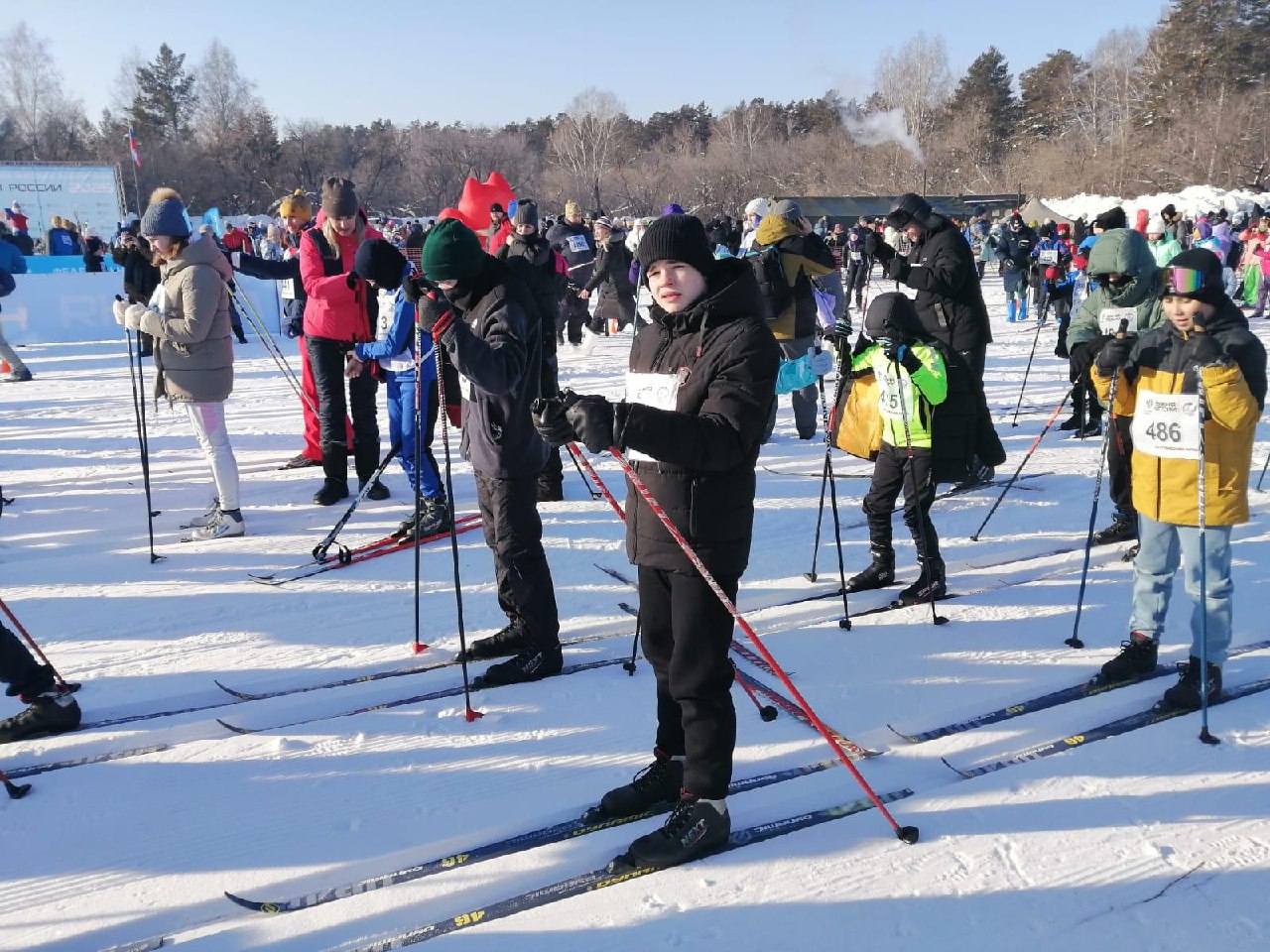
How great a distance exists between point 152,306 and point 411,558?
2.29 metres

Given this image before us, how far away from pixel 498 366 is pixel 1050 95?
67.6 metres

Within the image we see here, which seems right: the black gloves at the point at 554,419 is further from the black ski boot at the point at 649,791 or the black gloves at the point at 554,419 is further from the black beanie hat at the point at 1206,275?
the black beanie hat at the point at 1206,275

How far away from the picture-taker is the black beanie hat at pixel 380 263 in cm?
347

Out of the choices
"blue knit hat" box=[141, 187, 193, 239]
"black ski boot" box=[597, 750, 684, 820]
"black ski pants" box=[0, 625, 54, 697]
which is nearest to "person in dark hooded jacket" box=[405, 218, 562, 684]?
"black ski boot" box=[597, 750, 684, 820]

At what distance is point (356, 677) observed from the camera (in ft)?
12.6

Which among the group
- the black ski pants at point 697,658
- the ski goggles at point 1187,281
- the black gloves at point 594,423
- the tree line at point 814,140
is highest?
the tree line at point 814,140

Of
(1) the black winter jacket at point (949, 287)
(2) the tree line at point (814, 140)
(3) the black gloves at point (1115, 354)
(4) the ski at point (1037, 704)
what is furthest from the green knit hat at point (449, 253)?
(2) the tree line at point (814, 140)

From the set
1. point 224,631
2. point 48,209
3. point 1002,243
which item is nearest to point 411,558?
point 224,631

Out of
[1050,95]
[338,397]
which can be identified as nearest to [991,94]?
[1050,95]

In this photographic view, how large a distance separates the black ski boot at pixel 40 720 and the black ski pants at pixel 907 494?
11.9 feet

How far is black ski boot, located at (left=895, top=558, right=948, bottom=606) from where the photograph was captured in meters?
4.43

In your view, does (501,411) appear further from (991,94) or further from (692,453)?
(991,94)

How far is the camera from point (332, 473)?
6.29 metres

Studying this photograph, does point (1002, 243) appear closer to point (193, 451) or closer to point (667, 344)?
point (193, 451)
